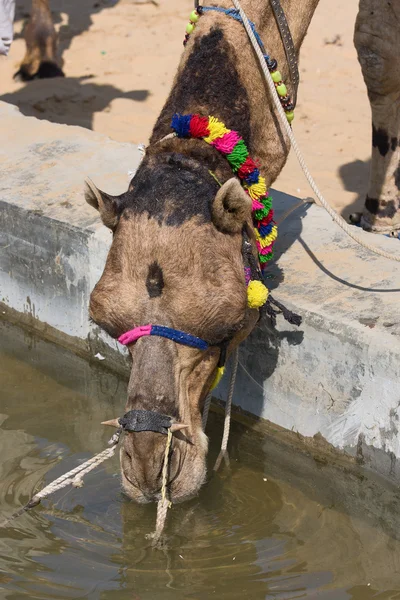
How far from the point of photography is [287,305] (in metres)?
5.43

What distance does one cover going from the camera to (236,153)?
4605 millimetres

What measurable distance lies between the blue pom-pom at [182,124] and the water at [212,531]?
5.77 ft

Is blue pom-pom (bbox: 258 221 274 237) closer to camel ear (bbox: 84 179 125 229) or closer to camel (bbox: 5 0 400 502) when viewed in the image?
camel (bbox: 5 0 400 502)

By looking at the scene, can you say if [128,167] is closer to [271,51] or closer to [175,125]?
[271,51]

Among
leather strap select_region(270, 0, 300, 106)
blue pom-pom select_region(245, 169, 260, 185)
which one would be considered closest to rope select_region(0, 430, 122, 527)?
blue pom-pom select_region(245, 169, 260, 185)

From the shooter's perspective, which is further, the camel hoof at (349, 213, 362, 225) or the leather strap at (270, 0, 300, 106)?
the camel hoof at (349, 213, 362, 225)

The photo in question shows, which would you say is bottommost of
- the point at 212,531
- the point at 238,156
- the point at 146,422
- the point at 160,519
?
the point at 212,531

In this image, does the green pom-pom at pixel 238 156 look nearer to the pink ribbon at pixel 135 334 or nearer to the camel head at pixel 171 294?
the camel head at pixel 171 294

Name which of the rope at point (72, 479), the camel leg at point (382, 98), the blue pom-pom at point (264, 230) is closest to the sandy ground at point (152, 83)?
the camel leg at point (382, 98)

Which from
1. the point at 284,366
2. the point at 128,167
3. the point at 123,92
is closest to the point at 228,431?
the point at 284,366


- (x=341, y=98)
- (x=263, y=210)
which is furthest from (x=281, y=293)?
(x=341, y=98)

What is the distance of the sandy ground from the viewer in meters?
9.77

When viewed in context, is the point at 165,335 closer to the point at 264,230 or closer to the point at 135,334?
the point at 135,334

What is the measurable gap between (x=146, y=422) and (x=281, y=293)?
165cm
